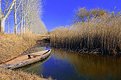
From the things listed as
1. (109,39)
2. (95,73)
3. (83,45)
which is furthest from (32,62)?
(83,45)

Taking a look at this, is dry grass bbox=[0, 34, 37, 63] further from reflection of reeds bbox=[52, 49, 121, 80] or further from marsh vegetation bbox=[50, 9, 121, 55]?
marsh vegetation bbox=[50, 9, 121, 55]

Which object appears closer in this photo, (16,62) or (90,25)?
(16,62)

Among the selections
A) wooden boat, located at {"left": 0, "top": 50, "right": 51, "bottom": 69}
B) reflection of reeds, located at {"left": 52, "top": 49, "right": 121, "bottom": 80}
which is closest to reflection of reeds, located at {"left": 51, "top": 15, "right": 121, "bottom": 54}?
reflection of reeds, located at {"left": 52, "top": 49, "right": 121, "bottom": 80}

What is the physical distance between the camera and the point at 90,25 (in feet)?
59.4

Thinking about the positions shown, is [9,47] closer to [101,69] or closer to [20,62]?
[20,62]

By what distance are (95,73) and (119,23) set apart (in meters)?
5.95

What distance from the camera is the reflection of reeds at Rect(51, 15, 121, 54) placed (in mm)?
15172

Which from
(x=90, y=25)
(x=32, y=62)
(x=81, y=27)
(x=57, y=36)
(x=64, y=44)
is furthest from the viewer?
(x=57, y=36)

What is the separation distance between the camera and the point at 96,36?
658 inches

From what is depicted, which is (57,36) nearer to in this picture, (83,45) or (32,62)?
Result: (83,45)

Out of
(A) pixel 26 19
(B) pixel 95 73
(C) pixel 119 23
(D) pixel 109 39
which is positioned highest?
(A) pixel 26 19

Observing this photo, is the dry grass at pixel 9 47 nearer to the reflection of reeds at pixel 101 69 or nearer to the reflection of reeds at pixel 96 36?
the reflection of reeds at pixel 101 69

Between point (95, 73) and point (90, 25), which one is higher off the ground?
point (90, 25)

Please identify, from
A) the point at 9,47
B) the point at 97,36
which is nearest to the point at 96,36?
the point at 97,36
